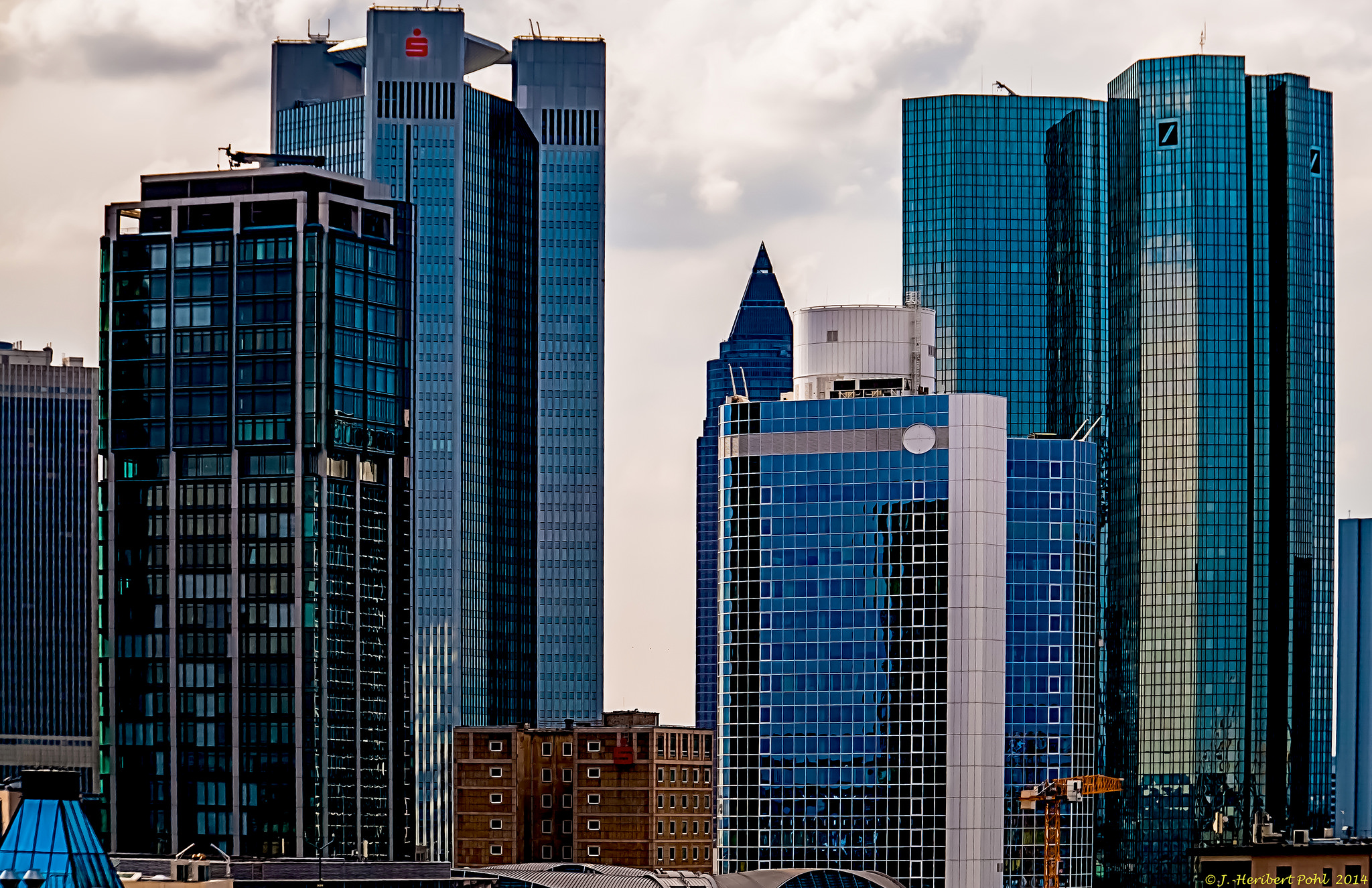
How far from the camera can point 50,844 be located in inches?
7180

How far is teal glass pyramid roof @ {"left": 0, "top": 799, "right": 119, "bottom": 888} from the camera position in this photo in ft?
598

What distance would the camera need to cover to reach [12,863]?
7165 inches

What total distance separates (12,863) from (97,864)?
5389 millimetres

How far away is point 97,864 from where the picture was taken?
185 meters

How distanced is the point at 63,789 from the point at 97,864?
16.8ft

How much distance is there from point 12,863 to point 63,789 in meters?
5.04

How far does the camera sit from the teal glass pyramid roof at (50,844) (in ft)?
598
